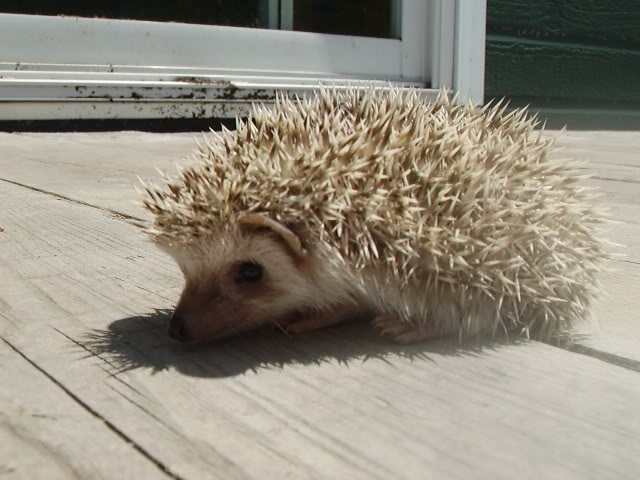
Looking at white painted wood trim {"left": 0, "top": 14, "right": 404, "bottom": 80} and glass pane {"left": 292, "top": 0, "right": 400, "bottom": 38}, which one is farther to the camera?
glass pane {"left": 292, "top": 0, "right": 400, "bottom": 38}

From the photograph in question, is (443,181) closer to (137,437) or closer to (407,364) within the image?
(407,364)

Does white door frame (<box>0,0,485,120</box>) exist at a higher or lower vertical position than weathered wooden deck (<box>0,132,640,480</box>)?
higher

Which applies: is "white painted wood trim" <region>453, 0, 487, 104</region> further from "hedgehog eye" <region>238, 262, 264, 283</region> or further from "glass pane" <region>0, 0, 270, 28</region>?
"hedgehog eye" <region>238, 262, 264, 283</region>

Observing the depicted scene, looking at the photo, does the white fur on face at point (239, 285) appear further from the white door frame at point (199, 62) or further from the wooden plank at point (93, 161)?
the white door frame at point (199, 62)

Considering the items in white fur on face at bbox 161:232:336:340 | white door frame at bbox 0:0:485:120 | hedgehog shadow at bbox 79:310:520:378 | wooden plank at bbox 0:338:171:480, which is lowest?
wooden plank at bbox 0:338:171:480

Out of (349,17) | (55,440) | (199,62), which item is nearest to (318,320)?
(55,440)

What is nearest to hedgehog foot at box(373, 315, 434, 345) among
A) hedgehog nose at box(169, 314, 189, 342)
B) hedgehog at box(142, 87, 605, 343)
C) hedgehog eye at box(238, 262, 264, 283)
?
hedgehog at box(142, 87, 605, 343)

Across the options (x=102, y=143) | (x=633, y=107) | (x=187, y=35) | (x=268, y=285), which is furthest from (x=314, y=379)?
(x=633, y=107)

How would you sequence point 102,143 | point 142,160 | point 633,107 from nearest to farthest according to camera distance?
point 142,160, point 102,143, point 633,107
